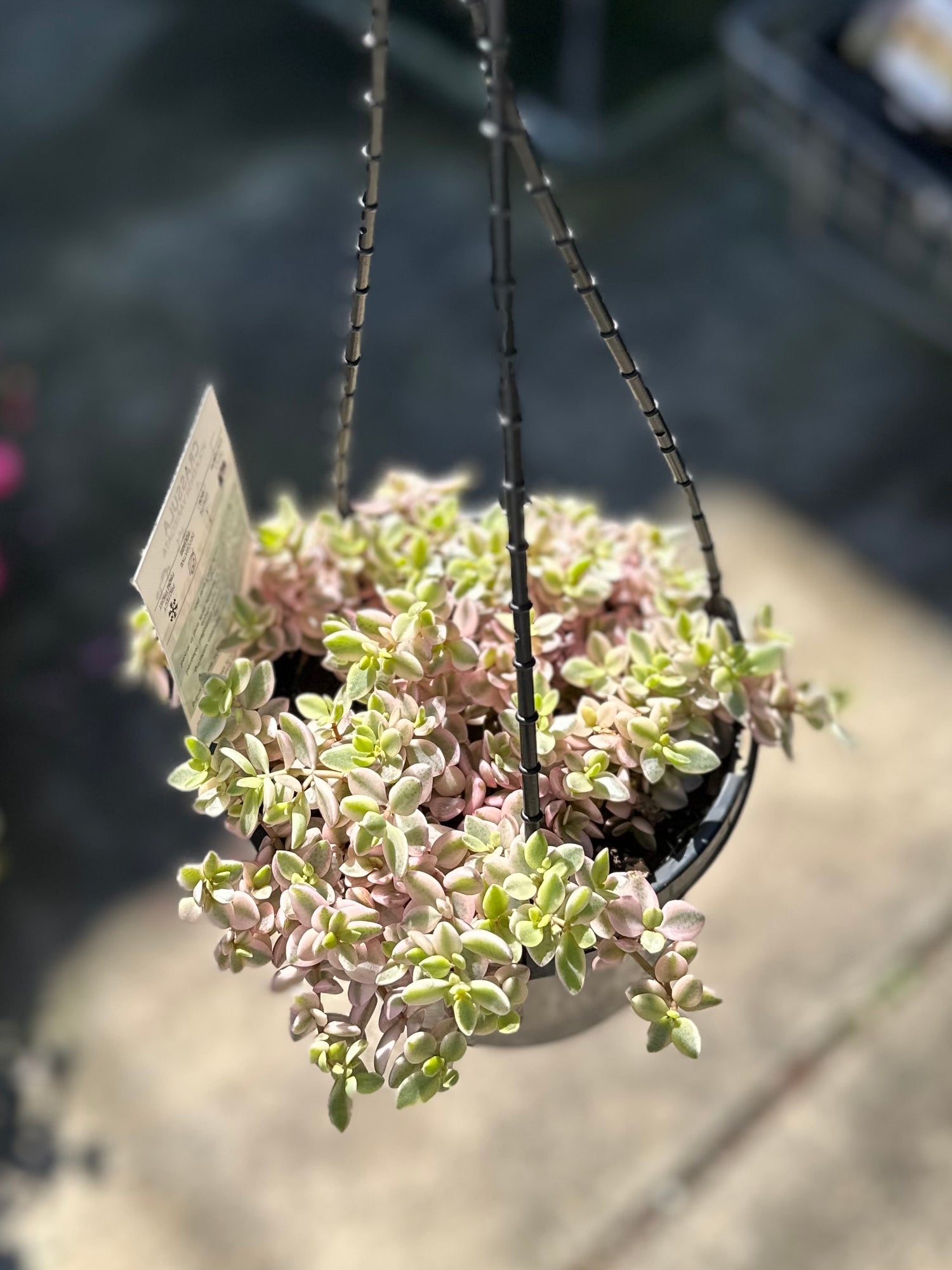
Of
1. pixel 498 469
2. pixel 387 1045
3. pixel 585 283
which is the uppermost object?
pixel 498 469

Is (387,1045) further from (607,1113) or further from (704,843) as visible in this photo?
(607,1113)

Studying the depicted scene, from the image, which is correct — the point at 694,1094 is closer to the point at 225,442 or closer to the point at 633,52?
the point at 225,442

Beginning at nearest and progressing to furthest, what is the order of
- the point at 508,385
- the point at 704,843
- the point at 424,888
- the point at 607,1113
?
1. the point at 508,385
2. the point at 424,888
3. the point at 704,843
4. the point at 607,1113

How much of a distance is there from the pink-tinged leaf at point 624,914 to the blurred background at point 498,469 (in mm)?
1188

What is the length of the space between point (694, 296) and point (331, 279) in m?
0.80

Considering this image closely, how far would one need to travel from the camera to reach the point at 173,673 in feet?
2.33

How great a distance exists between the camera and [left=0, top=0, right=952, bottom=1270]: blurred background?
174cm

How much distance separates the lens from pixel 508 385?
0.56m

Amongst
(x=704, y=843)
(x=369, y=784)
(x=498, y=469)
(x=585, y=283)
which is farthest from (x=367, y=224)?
(x=498, y=469)

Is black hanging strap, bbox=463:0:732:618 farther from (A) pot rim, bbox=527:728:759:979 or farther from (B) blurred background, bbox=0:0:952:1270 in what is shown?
(B) blurred background, bbox=0:0:952:1270

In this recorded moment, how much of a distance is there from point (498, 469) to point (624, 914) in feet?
6.26

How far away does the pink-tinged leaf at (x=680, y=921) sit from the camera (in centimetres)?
69

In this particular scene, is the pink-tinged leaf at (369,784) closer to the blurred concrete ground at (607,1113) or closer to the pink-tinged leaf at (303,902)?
the pink-tinged leaf at (303,902)

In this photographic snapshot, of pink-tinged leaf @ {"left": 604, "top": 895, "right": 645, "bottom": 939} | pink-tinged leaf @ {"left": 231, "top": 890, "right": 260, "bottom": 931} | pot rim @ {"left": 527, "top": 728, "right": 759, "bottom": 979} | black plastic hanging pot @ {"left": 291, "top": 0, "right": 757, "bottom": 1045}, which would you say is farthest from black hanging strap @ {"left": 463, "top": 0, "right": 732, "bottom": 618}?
pink-tinged leaf @ {"left": 231, "top": 890, "right": 260, "bottom": 931}
